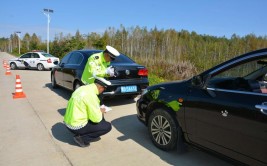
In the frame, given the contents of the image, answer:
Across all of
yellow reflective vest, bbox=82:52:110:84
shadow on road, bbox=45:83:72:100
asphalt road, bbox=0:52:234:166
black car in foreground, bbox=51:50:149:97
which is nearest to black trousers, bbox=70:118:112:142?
asphalt road, bbox=0:52:234:166

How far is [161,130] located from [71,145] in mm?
1588

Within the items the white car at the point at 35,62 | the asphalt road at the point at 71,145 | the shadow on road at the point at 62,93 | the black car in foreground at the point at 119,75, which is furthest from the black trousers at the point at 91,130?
the white car at the point at 35,62

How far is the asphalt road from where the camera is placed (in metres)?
3.76

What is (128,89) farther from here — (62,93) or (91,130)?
(62,93)

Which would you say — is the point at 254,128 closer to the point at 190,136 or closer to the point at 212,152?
the point at 212,152

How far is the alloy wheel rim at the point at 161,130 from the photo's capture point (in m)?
3.94

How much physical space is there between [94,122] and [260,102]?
2.56 metres

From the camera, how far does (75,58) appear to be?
7.68 metres

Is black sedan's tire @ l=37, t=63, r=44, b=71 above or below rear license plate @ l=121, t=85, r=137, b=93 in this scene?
above

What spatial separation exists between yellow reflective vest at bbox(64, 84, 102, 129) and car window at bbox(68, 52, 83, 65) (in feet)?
11.0

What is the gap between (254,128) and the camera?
2.70 meters

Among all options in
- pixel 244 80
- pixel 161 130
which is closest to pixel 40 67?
pixel 161 130

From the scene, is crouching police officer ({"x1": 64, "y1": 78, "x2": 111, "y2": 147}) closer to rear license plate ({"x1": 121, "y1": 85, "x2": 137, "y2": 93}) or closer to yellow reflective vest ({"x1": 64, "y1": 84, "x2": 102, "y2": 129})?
yellow reflective vest ({"x1": 64, "y1": 84, "x2": 102, "y2": 129})

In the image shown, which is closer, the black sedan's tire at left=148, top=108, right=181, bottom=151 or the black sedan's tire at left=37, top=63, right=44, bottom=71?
the black sedan's tire at left=148, top=108, right=181, bottom=151
